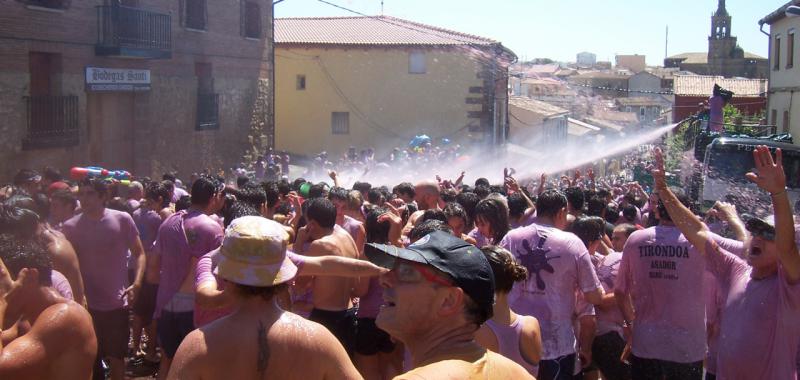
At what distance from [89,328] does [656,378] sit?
125 inches

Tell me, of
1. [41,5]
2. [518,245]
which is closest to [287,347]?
[518,245]

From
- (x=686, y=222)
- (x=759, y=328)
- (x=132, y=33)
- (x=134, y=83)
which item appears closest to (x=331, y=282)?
(x=686, y=222)

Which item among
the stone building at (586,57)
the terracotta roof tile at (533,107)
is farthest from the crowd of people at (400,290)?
the stone building at (586,57)

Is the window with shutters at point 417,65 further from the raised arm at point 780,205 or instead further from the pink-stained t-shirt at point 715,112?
the raised arm at point 780,205

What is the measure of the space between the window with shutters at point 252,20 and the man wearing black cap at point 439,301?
24.2m

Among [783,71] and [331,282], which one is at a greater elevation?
[783,71]

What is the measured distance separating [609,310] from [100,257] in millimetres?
3567

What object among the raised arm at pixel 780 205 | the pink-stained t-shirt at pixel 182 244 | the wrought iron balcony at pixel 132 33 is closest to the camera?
the raised arm at pixel 780 205

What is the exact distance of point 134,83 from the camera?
20125mm

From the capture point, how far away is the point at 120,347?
619 centimetres

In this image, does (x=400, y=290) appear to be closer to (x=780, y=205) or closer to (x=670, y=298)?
(x=780, y=205)

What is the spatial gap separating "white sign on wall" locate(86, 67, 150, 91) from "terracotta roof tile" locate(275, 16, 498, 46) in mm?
13839

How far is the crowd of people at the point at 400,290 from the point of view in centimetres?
259

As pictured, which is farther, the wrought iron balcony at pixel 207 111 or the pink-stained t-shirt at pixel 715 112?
the wrought iron balcony at pixel 207 111
